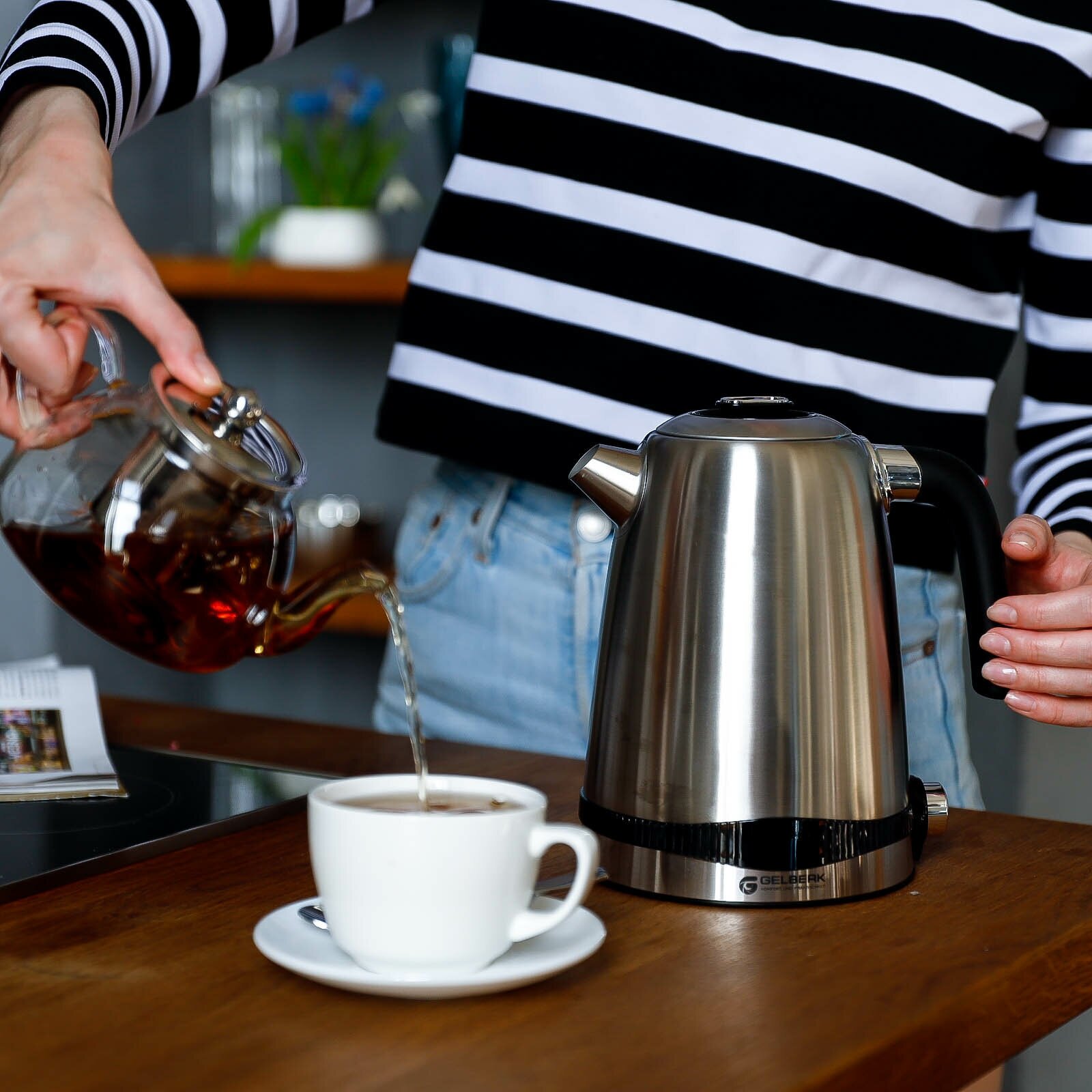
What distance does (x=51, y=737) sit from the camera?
3.19 feet

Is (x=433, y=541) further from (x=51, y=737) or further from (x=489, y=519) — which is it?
(x=51, y=737)

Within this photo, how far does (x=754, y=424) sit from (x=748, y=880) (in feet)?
0.71

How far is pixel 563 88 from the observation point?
1.06 meters

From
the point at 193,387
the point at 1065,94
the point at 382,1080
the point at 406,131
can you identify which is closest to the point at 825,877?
the point at 382,1080

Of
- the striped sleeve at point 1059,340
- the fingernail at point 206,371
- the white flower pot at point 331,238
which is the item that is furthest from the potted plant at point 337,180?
the fingernail at point 206,371

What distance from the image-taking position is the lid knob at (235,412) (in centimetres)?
72

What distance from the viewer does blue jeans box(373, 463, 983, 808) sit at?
103 cm

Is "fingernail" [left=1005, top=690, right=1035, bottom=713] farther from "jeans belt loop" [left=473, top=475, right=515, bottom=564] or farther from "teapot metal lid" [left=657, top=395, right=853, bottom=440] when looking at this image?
"jeans belt loop" [left=473, top=475, right=515, bottom=564]

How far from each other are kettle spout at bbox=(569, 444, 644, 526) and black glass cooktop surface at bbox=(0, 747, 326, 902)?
10.3 inches

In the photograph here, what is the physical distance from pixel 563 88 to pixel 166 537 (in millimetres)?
519

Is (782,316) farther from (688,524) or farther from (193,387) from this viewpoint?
(193,387)

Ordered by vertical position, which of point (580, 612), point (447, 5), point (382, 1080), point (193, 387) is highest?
point (447, 5)

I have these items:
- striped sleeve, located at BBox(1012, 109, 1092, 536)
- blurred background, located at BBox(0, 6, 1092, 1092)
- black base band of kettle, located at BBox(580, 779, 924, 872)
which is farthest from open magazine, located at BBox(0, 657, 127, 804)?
blurred background, located at BBox(0, 6, 1092, 1092)

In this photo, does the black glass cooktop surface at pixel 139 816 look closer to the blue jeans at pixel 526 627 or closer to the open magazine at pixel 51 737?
the open magazine at pixel 51 737
